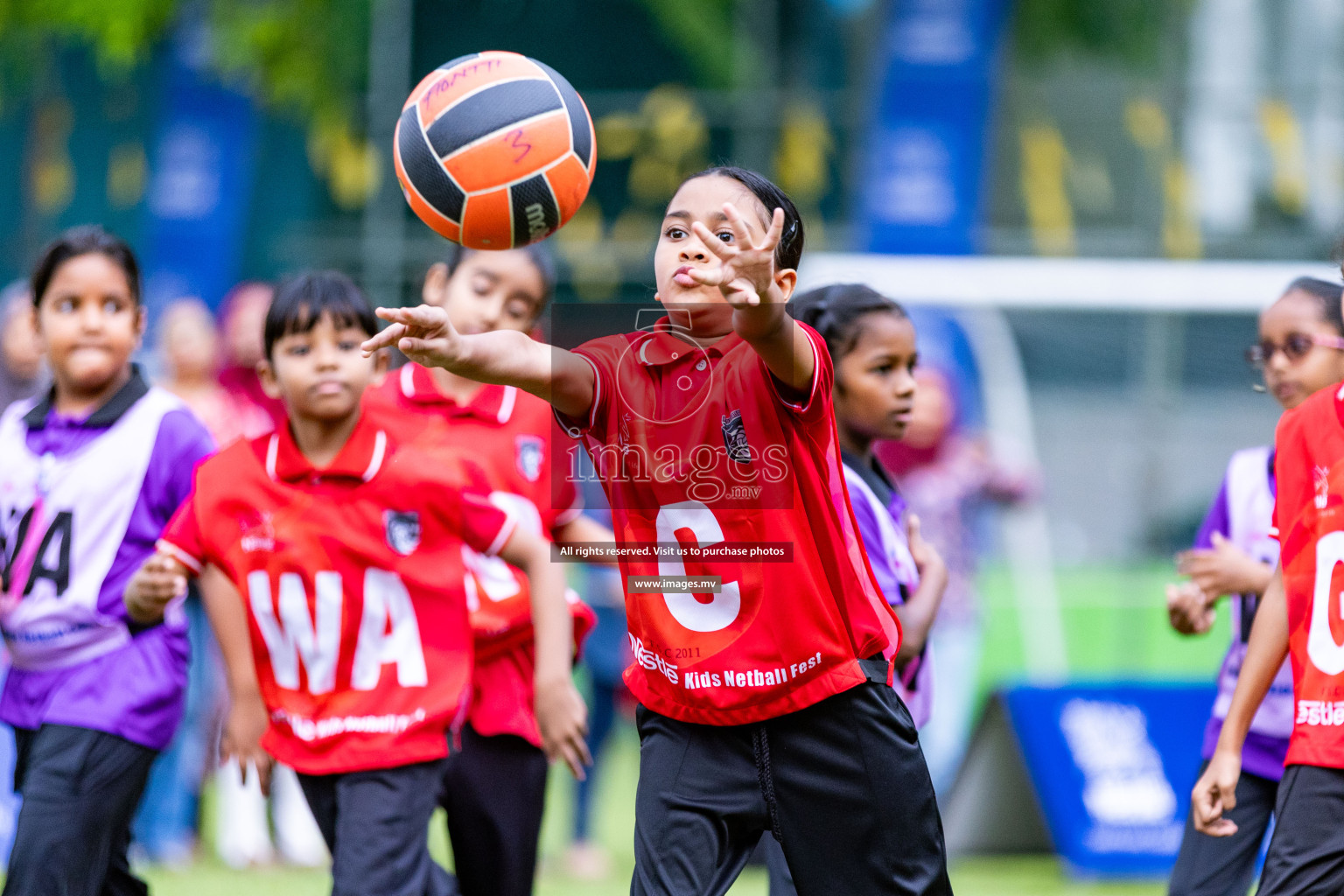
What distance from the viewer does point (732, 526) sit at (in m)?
2.95

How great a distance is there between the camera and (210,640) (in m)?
6.71

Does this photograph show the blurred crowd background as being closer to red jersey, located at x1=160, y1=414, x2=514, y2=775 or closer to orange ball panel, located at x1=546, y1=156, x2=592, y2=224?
red jersey, located at x1=160, y1=414, x2=514, y2=775

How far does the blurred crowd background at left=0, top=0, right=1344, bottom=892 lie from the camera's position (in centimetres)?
1180

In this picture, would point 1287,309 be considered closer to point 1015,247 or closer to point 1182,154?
point 1015,247

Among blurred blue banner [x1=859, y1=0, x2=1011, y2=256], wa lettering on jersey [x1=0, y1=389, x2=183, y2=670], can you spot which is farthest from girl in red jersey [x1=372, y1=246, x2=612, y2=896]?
blurred blue banner [x1=859, y1=0, x2=1011, y2=256]

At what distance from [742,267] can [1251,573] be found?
74.8 inches

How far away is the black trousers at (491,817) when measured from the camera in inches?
160

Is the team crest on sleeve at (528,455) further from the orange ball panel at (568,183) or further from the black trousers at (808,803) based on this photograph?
the black trousers at (808,803)

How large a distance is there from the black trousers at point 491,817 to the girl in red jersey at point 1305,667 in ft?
5.64

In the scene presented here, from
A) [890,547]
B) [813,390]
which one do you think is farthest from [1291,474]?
[813,390]

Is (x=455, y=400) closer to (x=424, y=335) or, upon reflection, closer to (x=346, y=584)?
(x=346, y=584)

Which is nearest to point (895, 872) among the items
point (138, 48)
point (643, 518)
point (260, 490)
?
point (643, 518)

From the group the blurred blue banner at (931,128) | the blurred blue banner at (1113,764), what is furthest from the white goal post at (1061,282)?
the blurred blue banner at (931,128)

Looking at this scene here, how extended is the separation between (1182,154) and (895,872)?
10601mm
